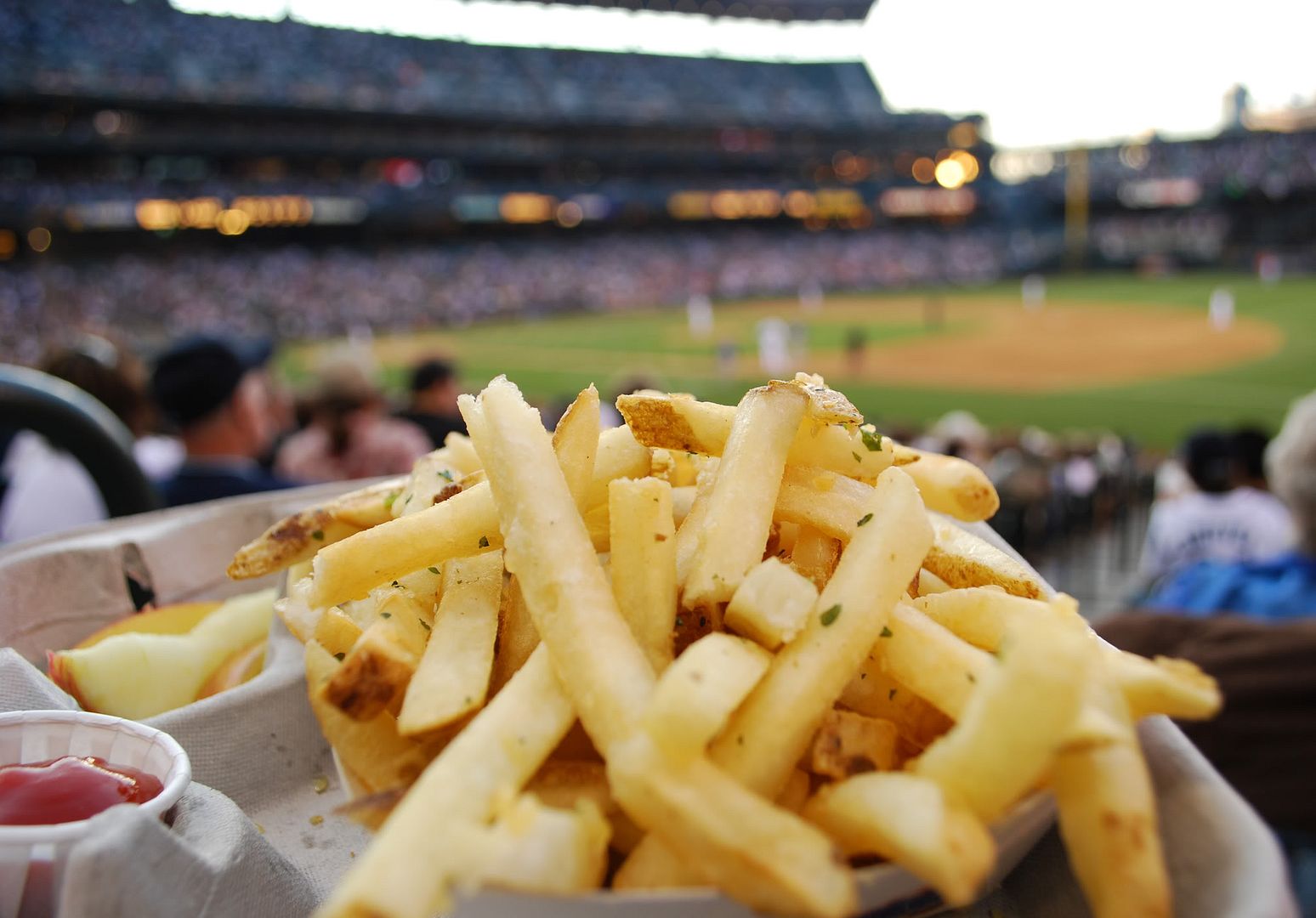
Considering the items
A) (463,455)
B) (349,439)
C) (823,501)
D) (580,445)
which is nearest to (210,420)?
(349,439)

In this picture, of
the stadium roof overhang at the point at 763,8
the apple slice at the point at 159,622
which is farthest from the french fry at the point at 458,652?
the stadium roof overhang at the point at 763,8

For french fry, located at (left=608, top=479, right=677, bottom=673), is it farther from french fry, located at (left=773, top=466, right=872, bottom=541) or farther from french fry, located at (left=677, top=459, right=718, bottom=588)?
french fry, located at (left=773, top=466, right=872, bottom=541)

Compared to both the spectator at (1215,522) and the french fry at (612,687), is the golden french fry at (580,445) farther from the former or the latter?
the spectator at (1215,522)

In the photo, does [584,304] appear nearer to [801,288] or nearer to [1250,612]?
[801,288]

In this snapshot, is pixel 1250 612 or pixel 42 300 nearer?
pixel 1250 612

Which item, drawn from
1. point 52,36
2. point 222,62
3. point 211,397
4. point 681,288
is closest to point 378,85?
point 222,62

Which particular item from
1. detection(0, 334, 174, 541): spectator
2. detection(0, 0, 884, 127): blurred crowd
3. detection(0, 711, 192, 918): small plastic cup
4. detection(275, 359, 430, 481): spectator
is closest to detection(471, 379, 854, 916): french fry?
detection(0, 711, 192, 918): small plastic cup

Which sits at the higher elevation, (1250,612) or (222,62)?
(222,62)
